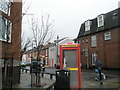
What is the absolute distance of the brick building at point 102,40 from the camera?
2633 cm

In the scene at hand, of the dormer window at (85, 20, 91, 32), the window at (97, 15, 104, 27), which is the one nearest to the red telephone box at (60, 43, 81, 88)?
the window at (97, 15, 104, 27)

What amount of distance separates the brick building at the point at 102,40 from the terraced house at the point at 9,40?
16639mm

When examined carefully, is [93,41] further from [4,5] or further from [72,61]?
[4,5]

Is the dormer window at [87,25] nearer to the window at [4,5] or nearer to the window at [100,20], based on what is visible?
the window at [100,20]

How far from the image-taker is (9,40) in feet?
29.0

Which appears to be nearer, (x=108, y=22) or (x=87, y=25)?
(x=108, y=22)

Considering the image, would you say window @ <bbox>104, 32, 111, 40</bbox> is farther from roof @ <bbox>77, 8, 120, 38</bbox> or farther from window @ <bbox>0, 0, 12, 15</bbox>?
window @ <bbox>0, 0, 12, 15</bbox>

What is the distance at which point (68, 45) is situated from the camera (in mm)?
10258

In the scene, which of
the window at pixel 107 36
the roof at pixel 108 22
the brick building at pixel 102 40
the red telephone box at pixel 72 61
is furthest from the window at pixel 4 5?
the window at pixel 107 36

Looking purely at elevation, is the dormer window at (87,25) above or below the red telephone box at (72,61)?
above

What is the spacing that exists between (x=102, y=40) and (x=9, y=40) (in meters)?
22.7

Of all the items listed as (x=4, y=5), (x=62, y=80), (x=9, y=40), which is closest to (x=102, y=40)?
(x=62, y=80)

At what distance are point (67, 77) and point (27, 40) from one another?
58.7 ft

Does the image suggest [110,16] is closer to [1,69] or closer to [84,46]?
[84,46]
